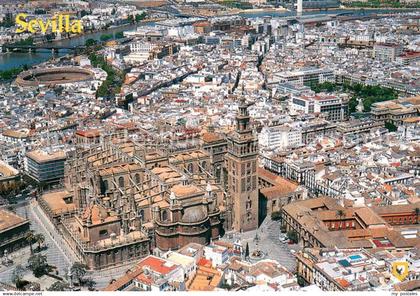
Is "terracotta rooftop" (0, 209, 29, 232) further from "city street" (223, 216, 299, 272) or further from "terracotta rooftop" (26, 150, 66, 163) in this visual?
"city street" (223, 216, 299, 272)

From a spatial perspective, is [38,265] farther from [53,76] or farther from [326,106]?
[53,76]

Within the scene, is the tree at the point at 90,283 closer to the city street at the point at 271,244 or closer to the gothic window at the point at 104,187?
the gothic window at the point at 104,187

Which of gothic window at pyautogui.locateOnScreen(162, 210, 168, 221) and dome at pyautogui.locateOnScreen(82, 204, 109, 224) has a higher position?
dome at pyautogui.locateOnScreen(82, 204, 109, 224)

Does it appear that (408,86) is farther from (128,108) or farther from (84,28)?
(84,28)

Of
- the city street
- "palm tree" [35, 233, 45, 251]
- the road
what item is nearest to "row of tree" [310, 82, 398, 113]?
the city street

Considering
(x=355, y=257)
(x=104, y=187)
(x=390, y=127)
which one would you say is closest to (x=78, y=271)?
(x=104, y=187)

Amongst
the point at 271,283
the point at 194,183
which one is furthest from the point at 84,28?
the point at 271,283

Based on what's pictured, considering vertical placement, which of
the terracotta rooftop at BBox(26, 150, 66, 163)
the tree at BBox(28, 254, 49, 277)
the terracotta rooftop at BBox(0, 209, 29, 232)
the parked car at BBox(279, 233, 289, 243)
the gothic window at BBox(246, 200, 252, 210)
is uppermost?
the terracotta rooftop at BBox(26, 150, 66, 163)
